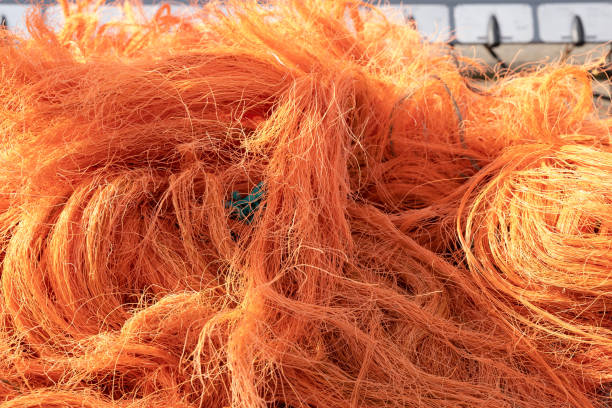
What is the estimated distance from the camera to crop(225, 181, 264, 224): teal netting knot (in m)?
1.25

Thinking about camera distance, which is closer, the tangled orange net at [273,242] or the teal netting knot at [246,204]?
the tangled orange net at [273,242]

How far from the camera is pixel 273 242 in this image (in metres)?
1.17

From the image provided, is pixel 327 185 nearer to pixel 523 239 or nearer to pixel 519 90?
pixel 523 239

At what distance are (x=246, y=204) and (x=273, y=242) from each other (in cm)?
16

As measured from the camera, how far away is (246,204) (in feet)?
4.21

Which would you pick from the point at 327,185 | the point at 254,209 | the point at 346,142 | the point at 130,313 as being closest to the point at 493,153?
the point at 346,142

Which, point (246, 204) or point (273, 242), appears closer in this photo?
point (273, 242)

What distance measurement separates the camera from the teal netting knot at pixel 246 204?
1247 millimetres

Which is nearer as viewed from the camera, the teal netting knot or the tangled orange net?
the tangled orange net

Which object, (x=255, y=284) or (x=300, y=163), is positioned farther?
(x=300, y=163)

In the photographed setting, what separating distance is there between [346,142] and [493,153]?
1.50ft

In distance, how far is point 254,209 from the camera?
4.17 ft

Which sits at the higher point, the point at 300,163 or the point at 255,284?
the point at 300,163

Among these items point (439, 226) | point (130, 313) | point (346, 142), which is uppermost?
point (346, 142)
